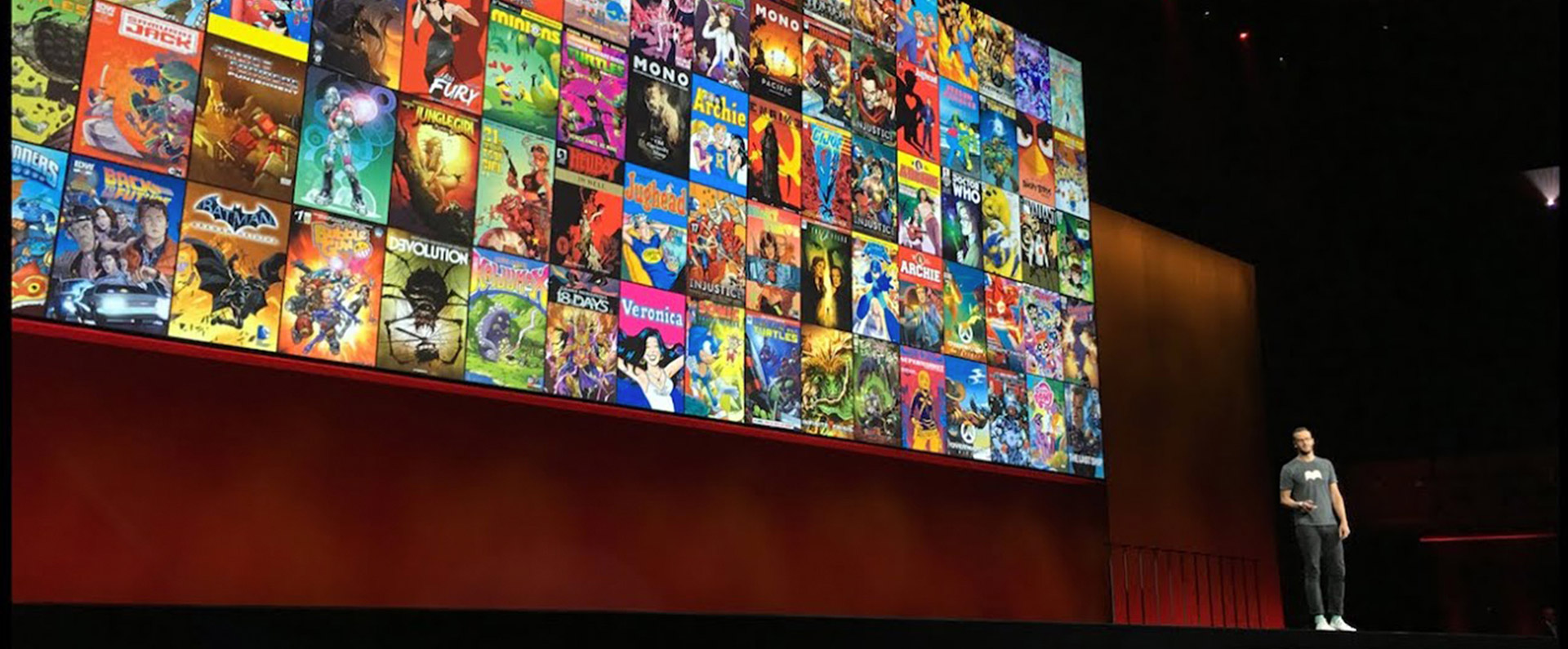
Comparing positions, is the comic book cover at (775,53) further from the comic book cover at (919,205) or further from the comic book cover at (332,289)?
the comic book cover at (332,289)

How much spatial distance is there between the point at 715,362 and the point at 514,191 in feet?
4.44

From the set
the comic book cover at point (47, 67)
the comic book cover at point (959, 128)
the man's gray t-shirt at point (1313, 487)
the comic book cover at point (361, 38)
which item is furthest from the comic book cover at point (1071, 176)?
the comic book cover at point (47, 67)

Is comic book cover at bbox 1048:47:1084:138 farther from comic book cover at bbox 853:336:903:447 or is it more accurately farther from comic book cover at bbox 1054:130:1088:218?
comic book cover at bbox 853:336:903:447

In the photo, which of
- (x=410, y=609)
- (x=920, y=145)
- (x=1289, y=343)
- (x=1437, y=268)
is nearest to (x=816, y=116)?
(x=920, y=145)

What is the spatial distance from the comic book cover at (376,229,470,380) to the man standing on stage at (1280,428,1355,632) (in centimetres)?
516

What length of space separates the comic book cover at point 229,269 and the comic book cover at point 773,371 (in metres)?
2.46

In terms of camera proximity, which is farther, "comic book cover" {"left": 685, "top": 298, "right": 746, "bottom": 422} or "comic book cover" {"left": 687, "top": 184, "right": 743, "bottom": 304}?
"comic book cover" {"left": 687, "top": 184, "right": 743, "bottom": 304}

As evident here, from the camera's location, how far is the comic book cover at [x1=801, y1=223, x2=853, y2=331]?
736cm

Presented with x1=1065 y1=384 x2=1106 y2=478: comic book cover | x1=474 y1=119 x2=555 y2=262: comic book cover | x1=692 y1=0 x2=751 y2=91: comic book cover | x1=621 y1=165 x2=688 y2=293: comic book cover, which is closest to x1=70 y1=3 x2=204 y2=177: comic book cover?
x1=474 y1=119 x2=555 y2=262: comic book cover

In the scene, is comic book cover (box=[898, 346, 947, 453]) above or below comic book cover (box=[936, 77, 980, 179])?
below

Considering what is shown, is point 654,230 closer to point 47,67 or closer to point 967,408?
point 967,408

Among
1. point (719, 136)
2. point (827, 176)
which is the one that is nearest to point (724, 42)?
point (719, 136)

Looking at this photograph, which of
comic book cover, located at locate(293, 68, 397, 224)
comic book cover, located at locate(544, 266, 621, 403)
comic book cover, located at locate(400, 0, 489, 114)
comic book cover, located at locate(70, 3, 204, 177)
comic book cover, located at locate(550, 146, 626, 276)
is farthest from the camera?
comic book cover, located at locate(550, 146, 626, 276)

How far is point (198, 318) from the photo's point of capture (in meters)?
5.26
